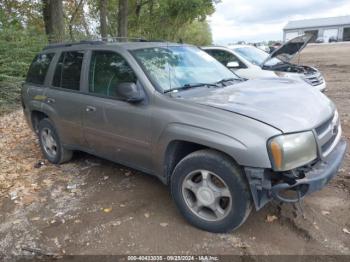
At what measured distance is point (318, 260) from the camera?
3008 mm

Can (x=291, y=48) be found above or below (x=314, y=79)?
above

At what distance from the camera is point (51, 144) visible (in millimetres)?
5562

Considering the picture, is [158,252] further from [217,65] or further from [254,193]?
[217,65]

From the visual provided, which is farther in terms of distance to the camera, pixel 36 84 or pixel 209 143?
pixel 36 84

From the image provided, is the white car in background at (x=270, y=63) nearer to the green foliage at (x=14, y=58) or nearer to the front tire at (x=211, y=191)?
the front tire at (x=211, y=191)

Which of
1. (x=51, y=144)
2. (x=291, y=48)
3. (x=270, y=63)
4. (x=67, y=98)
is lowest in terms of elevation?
(x=51, y=144)

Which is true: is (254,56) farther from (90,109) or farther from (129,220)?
(129,220)

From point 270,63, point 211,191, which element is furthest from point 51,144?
point 270,63

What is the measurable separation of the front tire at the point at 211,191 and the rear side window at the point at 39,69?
2983 millimetres

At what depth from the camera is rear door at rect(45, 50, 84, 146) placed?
470 centimetres

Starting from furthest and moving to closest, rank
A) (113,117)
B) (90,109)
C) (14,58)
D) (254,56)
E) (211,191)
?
(14,58) < (254,56) < (90,109) < (113,117) < (211,191)

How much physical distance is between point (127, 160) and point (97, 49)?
4.83 feet

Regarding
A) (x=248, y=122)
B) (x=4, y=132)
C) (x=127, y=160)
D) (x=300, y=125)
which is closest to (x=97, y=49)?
(x=127, y=160)

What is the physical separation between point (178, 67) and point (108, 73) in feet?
2.80
